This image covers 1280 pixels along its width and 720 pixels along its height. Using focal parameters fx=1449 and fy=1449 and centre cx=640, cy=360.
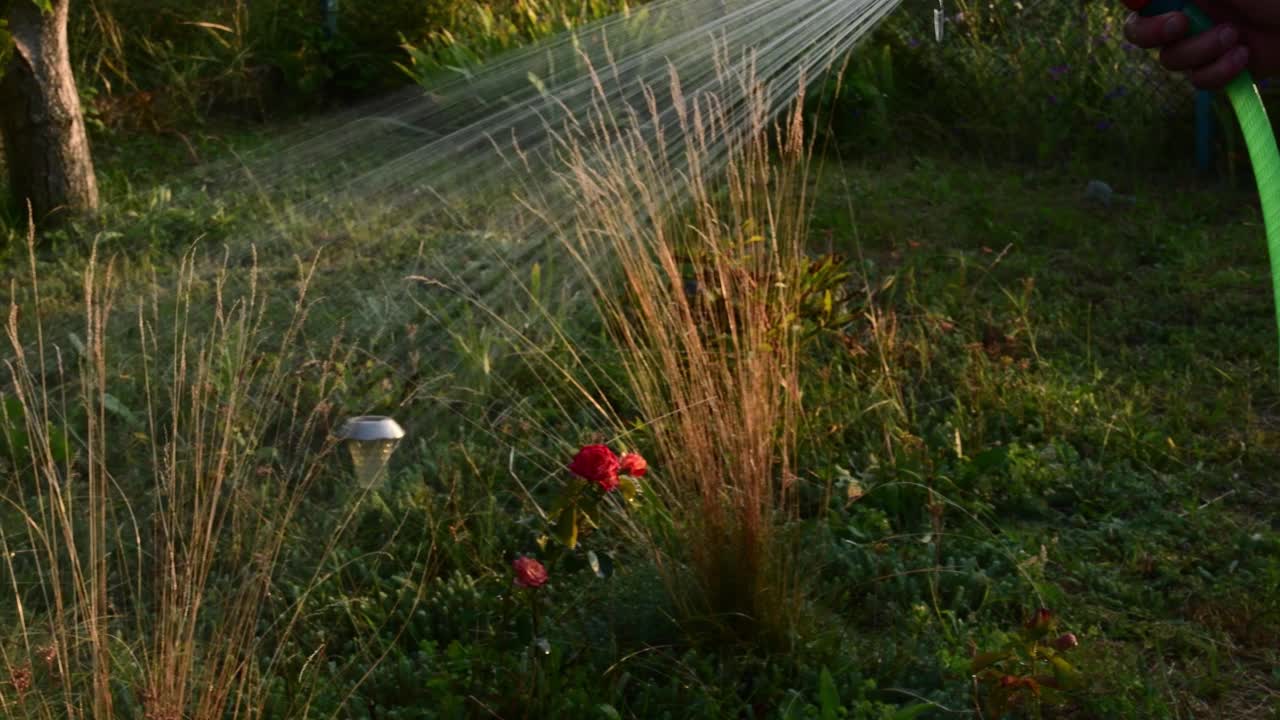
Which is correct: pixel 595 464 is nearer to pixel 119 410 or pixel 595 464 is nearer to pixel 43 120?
pixel 119 410

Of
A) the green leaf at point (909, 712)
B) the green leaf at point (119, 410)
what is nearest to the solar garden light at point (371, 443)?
the green leaf at point (119, 410)

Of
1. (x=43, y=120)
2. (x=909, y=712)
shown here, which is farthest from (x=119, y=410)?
(x=43, y=120)

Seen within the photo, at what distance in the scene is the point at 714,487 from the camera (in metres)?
2.71

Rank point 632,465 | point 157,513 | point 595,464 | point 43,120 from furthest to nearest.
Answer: point 43,120
point 157,513
point 632,465
point 595,464

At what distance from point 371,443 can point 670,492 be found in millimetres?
880

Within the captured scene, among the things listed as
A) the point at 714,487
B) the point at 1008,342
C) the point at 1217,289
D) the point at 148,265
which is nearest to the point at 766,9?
the point at 1008,342

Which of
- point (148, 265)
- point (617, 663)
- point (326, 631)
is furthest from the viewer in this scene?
point (148, 265)

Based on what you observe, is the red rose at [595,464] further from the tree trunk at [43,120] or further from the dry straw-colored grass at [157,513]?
the tree trunk at [43,120]

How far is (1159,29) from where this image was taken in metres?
1.84

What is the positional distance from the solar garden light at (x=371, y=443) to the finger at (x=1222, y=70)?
6.53 feet

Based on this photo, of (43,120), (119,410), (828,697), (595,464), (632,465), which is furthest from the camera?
(43,120)

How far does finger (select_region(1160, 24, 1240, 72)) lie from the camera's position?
1.85 m

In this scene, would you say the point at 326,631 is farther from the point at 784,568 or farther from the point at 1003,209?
the point at 1003,209

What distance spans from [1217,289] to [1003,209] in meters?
1.15
